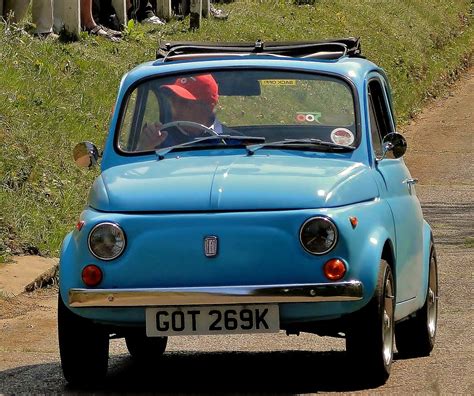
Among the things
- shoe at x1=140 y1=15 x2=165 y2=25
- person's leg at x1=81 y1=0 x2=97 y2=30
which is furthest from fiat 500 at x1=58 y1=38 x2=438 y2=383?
shoe at x1=140 y1=15 x2=165 y2=25

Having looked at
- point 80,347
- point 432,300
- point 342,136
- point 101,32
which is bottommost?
point 101,32

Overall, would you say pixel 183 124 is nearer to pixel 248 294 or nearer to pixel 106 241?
pixel 106 241

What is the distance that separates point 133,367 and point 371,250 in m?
1.92

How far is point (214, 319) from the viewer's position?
22.2 feet

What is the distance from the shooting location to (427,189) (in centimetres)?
2034

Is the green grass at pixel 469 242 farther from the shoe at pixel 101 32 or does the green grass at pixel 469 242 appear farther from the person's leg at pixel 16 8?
the shoe at pixel 101 32

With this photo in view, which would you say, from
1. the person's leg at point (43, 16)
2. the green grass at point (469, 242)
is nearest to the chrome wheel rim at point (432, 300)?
the green grass at point (469, 242)

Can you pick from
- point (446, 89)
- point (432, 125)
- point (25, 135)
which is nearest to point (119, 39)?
point (25, 135)

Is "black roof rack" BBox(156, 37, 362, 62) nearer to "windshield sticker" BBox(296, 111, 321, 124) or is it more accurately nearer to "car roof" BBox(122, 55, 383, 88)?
"car roof" BBox(122, 55, 383, 88)

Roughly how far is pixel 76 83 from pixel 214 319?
10584 millimetres

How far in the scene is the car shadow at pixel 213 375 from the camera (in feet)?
23.5

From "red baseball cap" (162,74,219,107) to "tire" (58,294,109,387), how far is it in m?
1.55

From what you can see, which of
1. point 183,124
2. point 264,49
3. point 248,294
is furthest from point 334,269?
point 264,49

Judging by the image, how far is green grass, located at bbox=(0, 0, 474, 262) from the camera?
512 inches
